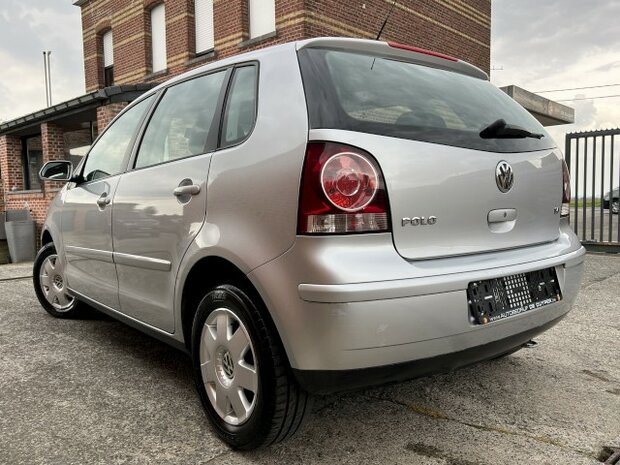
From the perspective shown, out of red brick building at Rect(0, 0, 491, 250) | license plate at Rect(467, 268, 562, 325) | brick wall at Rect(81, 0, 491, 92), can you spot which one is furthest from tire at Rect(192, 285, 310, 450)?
brick wall at Rect(81, 0, 491, 92)

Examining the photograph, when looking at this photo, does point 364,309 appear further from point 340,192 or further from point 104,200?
point 104,200

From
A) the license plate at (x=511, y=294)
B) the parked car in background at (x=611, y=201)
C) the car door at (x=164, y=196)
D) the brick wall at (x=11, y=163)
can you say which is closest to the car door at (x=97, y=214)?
the car door at (x=164, y=196)

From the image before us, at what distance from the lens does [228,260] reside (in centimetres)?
206

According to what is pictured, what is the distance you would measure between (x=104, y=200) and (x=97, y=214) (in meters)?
0.15

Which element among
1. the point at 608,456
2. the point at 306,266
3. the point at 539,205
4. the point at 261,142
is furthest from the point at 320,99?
the point at 608,456

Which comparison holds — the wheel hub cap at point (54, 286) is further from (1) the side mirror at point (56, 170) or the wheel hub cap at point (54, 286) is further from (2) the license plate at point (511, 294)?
(2) the license plate at point (511, 294)

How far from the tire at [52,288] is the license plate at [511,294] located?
11.2 ft

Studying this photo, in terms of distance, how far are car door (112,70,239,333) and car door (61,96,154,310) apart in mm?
156

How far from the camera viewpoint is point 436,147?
197 centimetres

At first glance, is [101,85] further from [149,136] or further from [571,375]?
[571,375]

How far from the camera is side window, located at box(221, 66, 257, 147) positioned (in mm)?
2207

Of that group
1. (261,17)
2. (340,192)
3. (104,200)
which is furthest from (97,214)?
(261,17)

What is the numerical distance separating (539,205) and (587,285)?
3.93 metres

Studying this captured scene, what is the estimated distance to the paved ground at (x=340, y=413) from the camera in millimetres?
2154
